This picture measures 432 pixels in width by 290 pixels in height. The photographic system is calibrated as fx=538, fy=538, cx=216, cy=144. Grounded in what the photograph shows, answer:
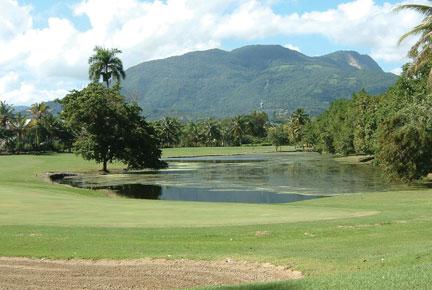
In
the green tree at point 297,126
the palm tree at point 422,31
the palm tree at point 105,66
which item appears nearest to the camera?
the palm tree at point 422,31

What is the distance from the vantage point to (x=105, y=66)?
84.6 metres

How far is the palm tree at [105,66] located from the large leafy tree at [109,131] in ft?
29.2

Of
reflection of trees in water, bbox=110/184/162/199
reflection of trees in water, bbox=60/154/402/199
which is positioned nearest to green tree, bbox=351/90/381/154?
reflection of trees in water, bbox=60/154/402/199

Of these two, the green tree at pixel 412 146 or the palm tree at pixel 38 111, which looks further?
the palm tree at pixel 38 111

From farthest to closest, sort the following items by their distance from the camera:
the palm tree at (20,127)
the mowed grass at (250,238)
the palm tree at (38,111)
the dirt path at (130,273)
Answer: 1. the palm tree at (38,111)
2. the palm tree at (20,127)
3. the dirt path at (130,273)
4. the mowed grass at (250,238)

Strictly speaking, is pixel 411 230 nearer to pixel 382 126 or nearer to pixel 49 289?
pixel 49 289

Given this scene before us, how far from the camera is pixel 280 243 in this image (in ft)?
57.2

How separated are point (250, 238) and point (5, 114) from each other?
13996 centimetres

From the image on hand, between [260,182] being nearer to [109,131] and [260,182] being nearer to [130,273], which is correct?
[109,131]

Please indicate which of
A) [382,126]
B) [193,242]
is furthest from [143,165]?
[193,242]

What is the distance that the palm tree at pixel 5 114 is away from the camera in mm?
140000

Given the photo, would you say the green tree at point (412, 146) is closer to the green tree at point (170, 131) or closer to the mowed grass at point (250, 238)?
the mowed grass at point (250, 238)

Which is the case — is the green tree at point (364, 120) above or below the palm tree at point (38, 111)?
below

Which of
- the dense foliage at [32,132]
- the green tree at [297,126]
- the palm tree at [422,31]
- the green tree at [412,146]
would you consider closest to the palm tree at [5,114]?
the dense foliage at [32,132]
